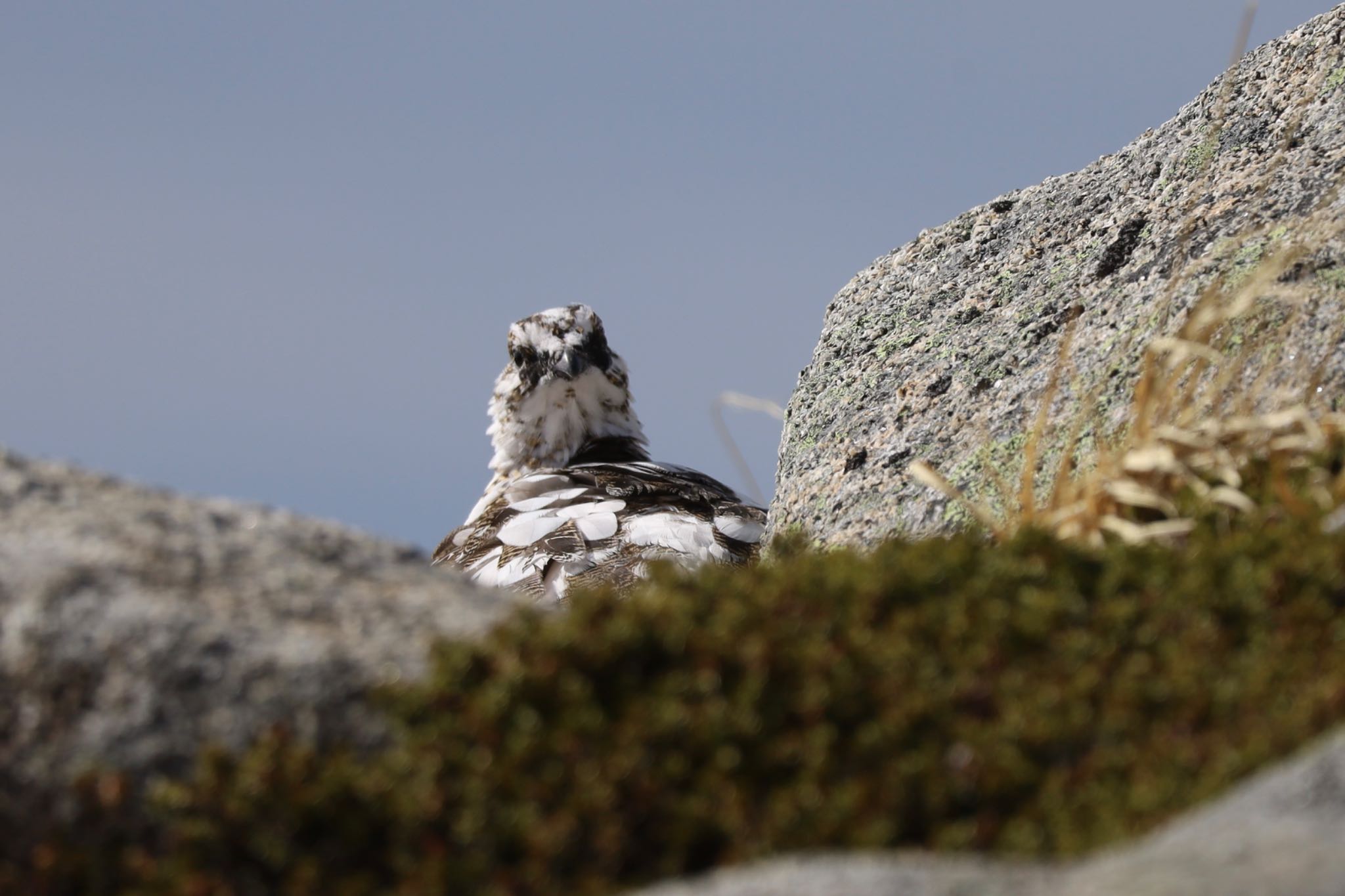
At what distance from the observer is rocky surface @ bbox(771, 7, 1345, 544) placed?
17.4 feet

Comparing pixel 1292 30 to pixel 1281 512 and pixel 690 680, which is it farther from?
pixel 690 680

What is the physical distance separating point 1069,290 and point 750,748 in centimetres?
388

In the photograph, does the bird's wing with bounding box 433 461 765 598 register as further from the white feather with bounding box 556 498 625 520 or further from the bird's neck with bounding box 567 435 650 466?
the bird's neck with bounding box 567 435 650 466

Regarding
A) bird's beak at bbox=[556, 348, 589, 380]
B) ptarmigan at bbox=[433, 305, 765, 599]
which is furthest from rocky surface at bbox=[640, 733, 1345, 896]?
bird's beak at bbox=[556, 348, 589, 380]

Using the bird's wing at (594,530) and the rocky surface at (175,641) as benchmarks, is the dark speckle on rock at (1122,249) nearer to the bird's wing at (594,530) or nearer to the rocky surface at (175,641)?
the bird's wing at (594,530)

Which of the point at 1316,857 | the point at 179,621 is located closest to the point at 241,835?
the point at 179,621

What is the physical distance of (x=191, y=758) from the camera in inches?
109

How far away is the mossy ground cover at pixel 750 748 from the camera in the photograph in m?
2.51

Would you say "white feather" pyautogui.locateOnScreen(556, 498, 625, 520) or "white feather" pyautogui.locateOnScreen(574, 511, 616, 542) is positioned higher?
"white feather" pyautogui.locateOnScreen(556, 498, 625, 520)

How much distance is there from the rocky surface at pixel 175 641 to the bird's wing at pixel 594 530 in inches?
138

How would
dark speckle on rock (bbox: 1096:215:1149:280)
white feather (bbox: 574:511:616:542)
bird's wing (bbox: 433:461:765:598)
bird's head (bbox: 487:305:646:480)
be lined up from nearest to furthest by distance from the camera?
dark speckle on rock (bbox: 1096:215:1149:280), bird's wing (bbox: 433:461:765:598), white feather (bbox: 574:511:616:542), bird's head (bbox: 487:305:646:480)

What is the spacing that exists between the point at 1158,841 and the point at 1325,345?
3.09 metres

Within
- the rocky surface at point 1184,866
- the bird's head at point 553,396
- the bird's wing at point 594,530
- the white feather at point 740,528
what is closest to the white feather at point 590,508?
the bird's wing at point 594,530

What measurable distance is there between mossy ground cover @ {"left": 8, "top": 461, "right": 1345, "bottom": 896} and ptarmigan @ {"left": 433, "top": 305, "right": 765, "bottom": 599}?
372cm
